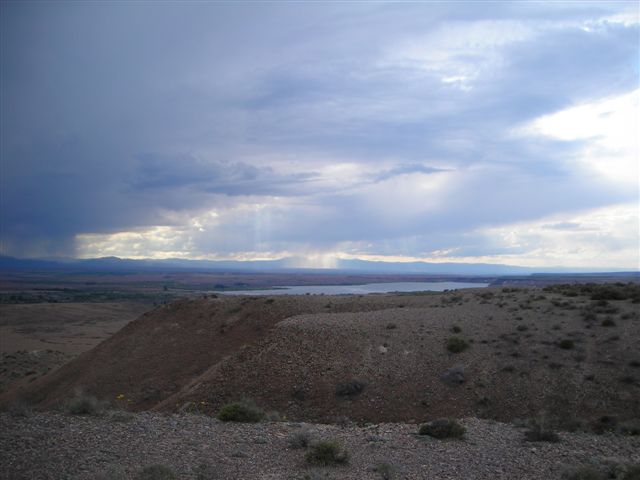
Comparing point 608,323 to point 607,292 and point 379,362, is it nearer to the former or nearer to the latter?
point 607,292

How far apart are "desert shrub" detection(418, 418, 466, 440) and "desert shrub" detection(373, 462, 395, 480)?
3311mm

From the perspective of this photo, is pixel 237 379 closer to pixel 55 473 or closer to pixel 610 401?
pixel 55 473

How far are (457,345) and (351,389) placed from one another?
5.80 meters

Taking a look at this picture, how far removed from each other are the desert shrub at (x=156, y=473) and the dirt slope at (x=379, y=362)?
8.88 m

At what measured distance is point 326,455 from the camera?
10641 mm

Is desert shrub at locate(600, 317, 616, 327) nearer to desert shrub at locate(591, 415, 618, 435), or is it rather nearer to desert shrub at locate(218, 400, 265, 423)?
desert shrub at locate(591, 415, 618, 435)

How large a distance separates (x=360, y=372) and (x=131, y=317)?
72052 millimetres

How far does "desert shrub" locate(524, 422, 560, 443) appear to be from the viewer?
12.9m

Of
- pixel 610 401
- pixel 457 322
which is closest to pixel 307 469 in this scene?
pixel 610 401

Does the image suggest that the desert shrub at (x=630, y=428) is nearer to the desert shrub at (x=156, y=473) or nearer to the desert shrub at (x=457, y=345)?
the desert shrub at (x=457, y=345)

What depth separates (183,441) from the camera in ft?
37.9

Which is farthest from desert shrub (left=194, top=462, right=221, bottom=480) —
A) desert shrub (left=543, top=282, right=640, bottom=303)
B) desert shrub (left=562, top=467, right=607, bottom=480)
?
desert shrub (left=543, top=282, right=640, bottom=303)

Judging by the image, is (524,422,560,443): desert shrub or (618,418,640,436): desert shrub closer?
(524,422,560,443): desert shrub

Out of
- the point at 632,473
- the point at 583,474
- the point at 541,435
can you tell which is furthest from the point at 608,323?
the point at 583,474
